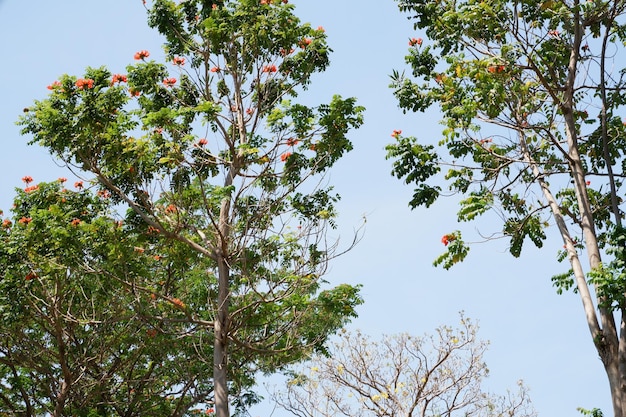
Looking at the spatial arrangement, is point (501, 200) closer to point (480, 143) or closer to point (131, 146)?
point (480, 143)

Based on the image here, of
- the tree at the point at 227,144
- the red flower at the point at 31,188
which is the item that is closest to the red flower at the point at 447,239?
the tree at the point at 227,144

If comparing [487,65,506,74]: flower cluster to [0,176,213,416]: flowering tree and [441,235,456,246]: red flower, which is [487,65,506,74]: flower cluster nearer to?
[441,235,456,246]: red flower

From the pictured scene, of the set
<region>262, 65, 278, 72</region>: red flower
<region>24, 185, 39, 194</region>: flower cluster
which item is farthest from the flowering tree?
<region>262, 65, 278, 72</region>: red flower

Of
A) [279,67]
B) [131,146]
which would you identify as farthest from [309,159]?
[131,146]

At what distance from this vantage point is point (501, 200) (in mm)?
11117

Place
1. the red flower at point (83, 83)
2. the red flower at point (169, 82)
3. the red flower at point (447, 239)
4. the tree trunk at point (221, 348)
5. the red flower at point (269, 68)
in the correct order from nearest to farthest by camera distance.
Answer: the tree trunk at point (221, 348) → the red flower at point (83, 83) → the red flower at point (447, 239) → the red flower at point (269, 68) → the red flower at point (169, 82)

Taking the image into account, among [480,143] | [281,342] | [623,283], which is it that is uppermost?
[480,143]

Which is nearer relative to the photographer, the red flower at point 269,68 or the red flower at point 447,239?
the red flower at point 447,239

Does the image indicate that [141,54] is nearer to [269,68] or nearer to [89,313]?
[269,68]

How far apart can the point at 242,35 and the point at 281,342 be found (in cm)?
503

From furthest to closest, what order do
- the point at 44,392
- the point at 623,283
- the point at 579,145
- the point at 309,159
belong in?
the point at 44,392
the point at 579,145
the point at 309,159
the point at 623,283

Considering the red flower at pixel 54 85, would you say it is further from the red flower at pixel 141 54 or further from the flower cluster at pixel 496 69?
the flower cluster at pixel 496 69

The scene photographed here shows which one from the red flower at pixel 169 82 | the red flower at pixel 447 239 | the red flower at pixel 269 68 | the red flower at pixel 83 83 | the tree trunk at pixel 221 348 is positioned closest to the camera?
the tree trunk at pixel 221 348

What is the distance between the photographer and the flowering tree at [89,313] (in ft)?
34.1
